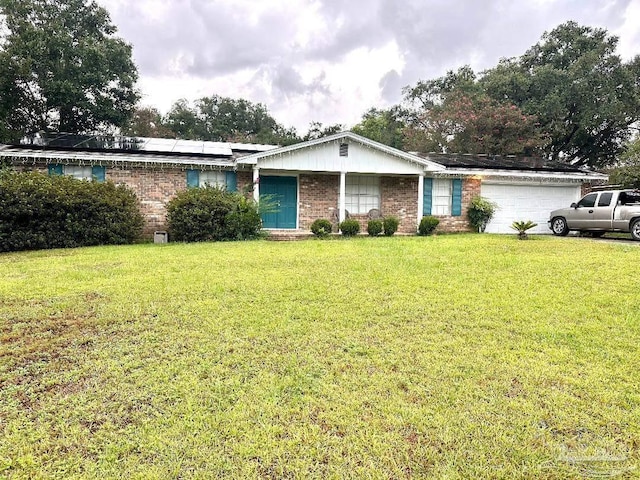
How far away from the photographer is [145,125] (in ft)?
93.4

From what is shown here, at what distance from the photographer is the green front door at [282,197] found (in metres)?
14.1

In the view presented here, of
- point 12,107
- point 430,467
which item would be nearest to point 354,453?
point 430,467

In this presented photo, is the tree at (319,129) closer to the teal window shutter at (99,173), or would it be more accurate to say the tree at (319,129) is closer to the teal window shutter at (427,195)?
the teal window shutter at (427,195)

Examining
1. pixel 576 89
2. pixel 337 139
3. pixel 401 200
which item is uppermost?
pixel 576 89

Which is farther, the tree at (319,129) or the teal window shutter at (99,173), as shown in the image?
the tree at (319,129)

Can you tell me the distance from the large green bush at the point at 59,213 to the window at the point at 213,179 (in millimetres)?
2694

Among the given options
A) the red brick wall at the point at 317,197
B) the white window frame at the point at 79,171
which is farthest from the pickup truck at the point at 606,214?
the white window frame at the point at 79,171

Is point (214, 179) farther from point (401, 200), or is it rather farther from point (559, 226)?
point (559, 226)

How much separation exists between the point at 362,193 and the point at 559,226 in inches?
293

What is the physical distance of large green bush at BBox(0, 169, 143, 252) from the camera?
9320mm

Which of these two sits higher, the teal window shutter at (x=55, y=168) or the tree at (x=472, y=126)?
the tree at (x=472, y=126)

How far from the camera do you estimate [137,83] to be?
2397 centimetres

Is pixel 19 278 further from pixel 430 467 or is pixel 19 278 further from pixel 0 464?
pixel 430 467

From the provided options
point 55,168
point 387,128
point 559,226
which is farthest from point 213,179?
point 387,128
